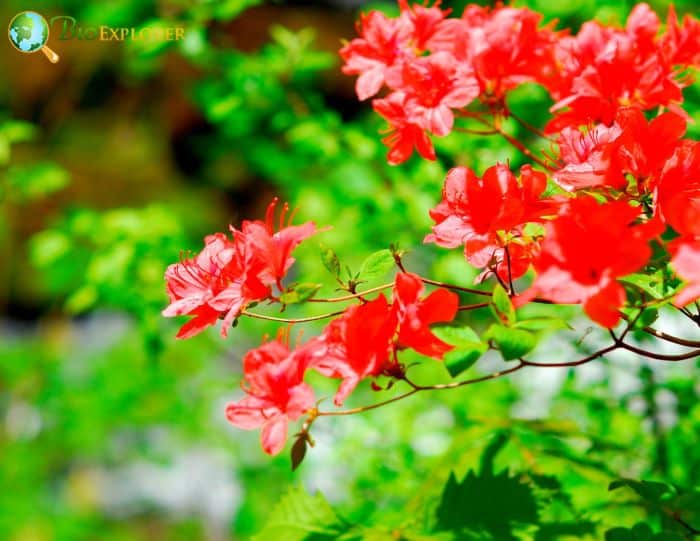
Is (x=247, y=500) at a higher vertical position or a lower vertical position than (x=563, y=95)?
lower

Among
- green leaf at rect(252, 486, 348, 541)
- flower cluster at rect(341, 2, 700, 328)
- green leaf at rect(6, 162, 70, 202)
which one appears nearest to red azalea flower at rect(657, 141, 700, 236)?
flower cluster at rect(341, 2, 700, 328)

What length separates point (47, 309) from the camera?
462 centimetres

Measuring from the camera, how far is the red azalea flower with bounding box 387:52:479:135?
0.80m

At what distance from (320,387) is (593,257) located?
133 centimetres

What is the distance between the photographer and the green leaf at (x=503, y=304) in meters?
0.58

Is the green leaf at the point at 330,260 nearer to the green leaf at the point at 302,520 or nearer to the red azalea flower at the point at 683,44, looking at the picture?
the green leaf at the point at 302,520

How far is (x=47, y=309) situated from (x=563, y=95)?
4271 millimetres

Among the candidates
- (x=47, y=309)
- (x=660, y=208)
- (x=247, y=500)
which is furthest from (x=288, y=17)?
(x=660, y=208)

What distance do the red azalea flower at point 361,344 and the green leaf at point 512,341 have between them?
0.28 feet

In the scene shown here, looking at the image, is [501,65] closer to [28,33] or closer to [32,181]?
[28,33]

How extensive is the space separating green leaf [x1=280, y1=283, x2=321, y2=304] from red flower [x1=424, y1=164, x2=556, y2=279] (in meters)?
0.12

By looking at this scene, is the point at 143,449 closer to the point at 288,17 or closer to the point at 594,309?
→ the point at 594,309

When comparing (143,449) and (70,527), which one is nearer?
(143,449)
